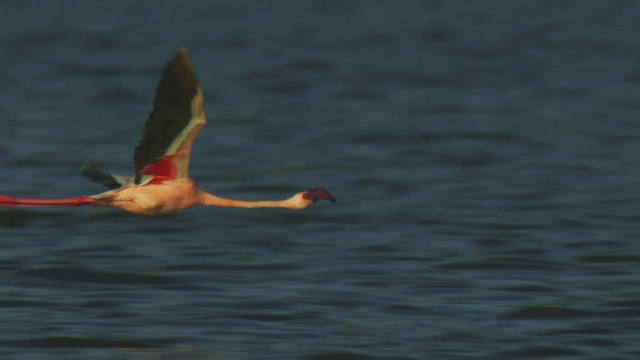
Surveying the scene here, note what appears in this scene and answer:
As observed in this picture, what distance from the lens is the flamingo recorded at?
1205cm

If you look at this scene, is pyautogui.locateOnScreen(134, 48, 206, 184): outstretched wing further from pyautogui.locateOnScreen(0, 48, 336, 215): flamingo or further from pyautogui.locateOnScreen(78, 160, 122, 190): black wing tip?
pyautogui.locateOnScreen(78, 160, 122, 190): black wing tip

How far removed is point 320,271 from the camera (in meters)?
15.6

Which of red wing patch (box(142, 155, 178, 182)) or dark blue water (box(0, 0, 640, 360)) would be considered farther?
dark blue water (box(0, 0, 640, 360))

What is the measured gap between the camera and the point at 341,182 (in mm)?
20172

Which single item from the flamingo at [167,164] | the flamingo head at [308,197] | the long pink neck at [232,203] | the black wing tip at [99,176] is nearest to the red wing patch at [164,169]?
the flamingo at [167,164]

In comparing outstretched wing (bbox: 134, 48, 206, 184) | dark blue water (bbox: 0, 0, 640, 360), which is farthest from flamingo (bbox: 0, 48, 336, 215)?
dark blue water (bbox: 0, 0, 640, 360)

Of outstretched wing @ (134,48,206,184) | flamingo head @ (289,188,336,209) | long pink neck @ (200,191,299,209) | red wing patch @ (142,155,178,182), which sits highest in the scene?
outstretched wing @ (134,48,206,184)

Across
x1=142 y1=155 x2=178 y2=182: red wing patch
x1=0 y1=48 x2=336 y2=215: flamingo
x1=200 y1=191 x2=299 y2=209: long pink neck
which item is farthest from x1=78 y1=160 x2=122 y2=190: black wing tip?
x1=200 y1=191 x2=299 y2=209: long pink neck

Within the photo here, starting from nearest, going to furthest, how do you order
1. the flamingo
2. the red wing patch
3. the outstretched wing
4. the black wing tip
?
1. the outstretched wing
2. the flamingo
3. the red wing patch
4. the black wing tip

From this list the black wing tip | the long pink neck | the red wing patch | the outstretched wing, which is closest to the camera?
the outstretched wing

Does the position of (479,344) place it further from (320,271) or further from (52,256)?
(52,256)

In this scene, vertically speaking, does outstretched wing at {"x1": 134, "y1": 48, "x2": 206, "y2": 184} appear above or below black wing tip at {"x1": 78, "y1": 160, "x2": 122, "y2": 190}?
above

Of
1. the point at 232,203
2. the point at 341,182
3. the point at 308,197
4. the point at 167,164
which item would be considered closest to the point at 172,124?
the point at 167,164

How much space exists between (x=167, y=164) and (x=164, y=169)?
68 mm
